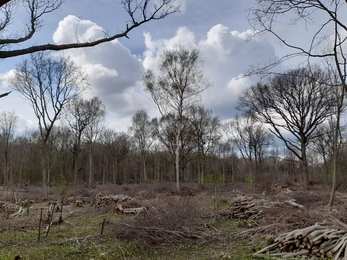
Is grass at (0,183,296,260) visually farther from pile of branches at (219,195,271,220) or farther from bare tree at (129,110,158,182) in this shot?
bare tree at (129,110,158,182)

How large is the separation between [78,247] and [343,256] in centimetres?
552

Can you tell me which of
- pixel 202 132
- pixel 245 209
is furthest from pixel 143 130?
pixel 245 209

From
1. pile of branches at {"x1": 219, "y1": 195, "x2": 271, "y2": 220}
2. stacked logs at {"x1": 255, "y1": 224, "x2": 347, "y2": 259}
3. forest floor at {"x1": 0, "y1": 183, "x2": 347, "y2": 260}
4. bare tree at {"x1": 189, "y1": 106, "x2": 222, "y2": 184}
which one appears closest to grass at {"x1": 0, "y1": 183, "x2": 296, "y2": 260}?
forest floor at {"x1": 0, "y1": 183, "x2": 347, "y2": 260}

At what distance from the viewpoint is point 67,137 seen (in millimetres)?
43375

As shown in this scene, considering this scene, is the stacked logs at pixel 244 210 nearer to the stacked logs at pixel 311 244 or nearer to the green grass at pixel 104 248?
the green grass at pixel 104 248

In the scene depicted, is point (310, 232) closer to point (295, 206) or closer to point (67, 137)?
point (295, 206)

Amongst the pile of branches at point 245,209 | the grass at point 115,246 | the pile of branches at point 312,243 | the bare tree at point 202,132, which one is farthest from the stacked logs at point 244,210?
the bare tree at point 202,132

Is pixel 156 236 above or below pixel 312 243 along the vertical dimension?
below

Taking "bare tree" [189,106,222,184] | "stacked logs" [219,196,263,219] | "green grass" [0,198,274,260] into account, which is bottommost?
"green grass" [0,198,274,260]

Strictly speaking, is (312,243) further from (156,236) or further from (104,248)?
(104,248)

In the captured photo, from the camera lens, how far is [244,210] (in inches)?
470

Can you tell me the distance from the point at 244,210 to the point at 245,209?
60 millimetres

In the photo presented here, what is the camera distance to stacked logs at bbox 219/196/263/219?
11430 mm

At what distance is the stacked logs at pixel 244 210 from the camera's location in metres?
11.4
